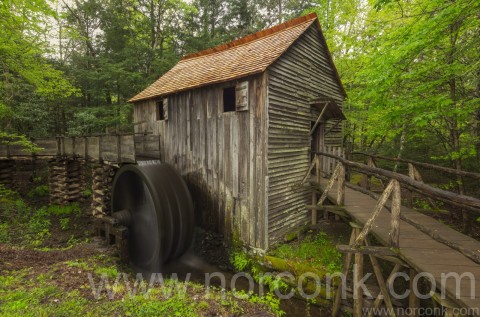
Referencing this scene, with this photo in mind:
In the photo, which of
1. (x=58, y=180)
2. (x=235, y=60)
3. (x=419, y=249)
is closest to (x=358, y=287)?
→ (x=419, y=249)

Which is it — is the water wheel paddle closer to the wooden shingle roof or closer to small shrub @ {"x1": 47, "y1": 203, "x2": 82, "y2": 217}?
the wooden shingle roof

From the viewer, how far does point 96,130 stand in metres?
15.3

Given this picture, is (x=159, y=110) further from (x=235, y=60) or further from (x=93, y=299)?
(x=93, y=299)

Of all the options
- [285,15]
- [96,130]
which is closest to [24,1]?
[96,130]

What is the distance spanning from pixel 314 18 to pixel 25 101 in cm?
1517

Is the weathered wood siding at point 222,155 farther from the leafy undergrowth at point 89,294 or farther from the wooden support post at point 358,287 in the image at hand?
the wooden support post at point 358,287

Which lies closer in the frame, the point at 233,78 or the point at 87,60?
the point at 233,78

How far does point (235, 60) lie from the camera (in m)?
8.41

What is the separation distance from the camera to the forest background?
7.24 metres

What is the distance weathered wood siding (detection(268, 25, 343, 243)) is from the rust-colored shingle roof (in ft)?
1.15

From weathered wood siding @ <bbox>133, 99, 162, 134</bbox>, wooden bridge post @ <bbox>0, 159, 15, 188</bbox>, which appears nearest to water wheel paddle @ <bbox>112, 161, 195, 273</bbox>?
weathered wood siding @ <bbox>133, 99, 162, 134</bbox>

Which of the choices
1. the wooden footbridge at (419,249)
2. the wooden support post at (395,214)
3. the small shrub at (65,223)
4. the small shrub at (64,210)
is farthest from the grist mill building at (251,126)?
the small shrub at (64,210)

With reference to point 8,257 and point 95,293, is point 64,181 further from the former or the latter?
point 95,293

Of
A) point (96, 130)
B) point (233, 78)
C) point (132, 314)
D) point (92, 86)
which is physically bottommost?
point (132, 314)
